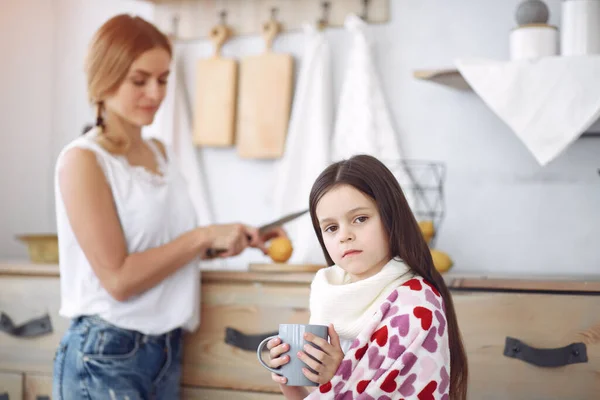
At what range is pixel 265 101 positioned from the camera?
7.18 feet

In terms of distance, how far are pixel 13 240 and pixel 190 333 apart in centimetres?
92

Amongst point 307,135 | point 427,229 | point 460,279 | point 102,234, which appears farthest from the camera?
point 307,135

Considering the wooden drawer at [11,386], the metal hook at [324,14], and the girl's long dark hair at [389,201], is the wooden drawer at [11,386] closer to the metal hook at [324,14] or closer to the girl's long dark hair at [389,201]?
the girl's long dark hair at [389,201]

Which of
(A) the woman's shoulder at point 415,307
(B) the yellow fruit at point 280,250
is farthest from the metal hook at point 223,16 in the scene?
(A) the woman's shoulder at point 415,307

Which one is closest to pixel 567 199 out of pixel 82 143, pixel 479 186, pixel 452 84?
pixel 479 186

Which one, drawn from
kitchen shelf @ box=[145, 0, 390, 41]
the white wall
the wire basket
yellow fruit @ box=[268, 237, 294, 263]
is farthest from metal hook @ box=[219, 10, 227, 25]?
yellow fruit @ box=[268, 237, 294, 263]

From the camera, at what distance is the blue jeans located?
4.71 feet

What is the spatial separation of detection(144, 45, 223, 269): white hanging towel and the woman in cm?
61

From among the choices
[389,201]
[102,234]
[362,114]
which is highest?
[362,114]

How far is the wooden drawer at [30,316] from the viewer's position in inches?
71.3

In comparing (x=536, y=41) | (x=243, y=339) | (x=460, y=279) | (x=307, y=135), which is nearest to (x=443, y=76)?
(x=536, y=41)

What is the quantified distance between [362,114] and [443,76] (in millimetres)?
271

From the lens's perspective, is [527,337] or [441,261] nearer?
[527,337]

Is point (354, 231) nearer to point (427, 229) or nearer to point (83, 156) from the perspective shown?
point (83, 156)
